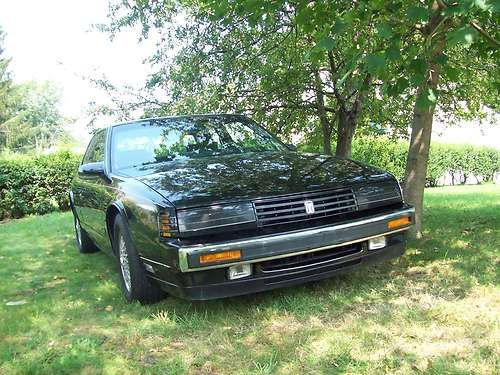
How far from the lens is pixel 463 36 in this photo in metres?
3.06

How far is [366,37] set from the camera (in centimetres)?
464

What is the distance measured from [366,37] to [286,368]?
3183 mm

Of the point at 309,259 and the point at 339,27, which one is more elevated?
the point at 339,27

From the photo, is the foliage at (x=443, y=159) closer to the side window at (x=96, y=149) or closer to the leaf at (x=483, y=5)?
the side window at (x=96, y=149)

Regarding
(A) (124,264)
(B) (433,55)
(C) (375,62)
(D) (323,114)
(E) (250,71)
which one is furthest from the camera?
(D) (323,114)

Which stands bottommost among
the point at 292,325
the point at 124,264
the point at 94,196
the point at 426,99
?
the point at 292,325

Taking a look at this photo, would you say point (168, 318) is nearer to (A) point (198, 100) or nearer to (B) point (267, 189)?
(B) point (267, 189)

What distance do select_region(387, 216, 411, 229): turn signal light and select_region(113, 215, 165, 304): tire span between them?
1853mm

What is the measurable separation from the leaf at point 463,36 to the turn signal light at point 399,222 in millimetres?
1366

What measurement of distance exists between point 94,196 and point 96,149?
96 cm

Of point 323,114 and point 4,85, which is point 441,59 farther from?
point 4,85

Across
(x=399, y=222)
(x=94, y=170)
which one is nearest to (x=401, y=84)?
(x=399, y=222)

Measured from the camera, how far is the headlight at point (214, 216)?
3295 mm

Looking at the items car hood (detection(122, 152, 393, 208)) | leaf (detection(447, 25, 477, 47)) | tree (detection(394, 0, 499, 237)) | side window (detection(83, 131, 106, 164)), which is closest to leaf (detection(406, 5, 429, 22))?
tree (detection(394, 0, 499, 237))
